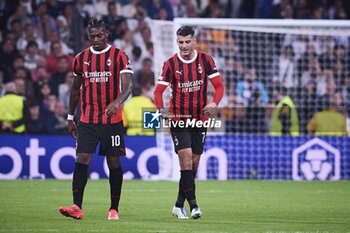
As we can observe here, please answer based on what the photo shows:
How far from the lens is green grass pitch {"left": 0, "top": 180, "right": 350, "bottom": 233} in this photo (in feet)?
30.9

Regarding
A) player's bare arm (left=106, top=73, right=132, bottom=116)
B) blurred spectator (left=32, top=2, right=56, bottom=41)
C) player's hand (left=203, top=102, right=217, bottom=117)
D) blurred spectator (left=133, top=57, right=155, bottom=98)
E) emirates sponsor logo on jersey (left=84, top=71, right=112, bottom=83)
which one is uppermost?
blurred spectator (left=32, top=2, right=56, bottom=41)

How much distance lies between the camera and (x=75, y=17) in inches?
851

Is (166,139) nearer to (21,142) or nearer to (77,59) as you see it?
(21,142)

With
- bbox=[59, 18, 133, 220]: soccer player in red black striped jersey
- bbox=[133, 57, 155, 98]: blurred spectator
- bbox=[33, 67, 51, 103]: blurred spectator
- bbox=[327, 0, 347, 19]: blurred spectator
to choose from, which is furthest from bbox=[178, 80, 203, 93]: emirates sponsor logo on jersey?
bbox=[327, 0, 347, 19]: blurred spectator

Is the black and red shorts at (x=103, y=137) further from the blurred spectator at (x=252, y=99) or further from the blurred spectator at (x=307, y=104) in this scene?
the blurred spectator at (x=307, y=104)

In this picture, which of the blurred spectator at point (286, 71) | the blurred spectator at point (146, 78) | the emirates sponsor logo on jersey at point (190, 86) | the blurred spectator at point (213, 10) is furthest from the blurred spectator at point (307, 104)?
the emirates sponsor logo on jersey at point (190, 86)

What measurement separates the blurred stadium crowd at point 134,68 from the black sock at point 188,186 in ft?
29.7

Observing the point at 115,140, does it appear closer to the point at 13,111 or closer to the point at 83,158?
the point at 83,158

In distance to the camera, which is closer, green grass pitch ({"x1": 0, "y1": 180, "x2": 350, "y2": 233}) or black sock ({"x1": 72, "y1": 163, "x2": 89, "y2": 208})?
green grass pitch ({"x1": 0, "y1": 180, "x2": 350, "y2": 233})

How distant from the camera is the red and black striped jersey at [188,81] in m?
10.8

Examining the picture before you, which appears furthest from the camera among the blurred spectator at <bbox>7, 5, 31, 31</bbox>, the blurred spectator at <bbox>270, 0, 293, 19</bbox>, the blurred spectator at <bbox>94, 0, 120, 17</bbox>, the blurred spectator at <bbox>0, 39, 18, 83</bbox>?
the blurred spectator at <bbox>270, 0, 293, 19</bbox>

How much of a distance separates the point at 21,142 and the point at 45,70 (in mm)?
3006

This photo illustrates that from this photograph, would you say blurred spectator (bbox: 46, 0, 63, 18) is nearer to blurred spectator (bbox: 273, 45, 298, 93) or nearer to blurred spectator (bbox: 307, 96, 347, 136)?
blurred spectator (bbox: 273, 45, 298, 93)

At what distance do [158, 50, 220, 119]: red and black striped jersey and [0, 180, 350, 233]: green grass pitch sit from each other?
1.21 metres
